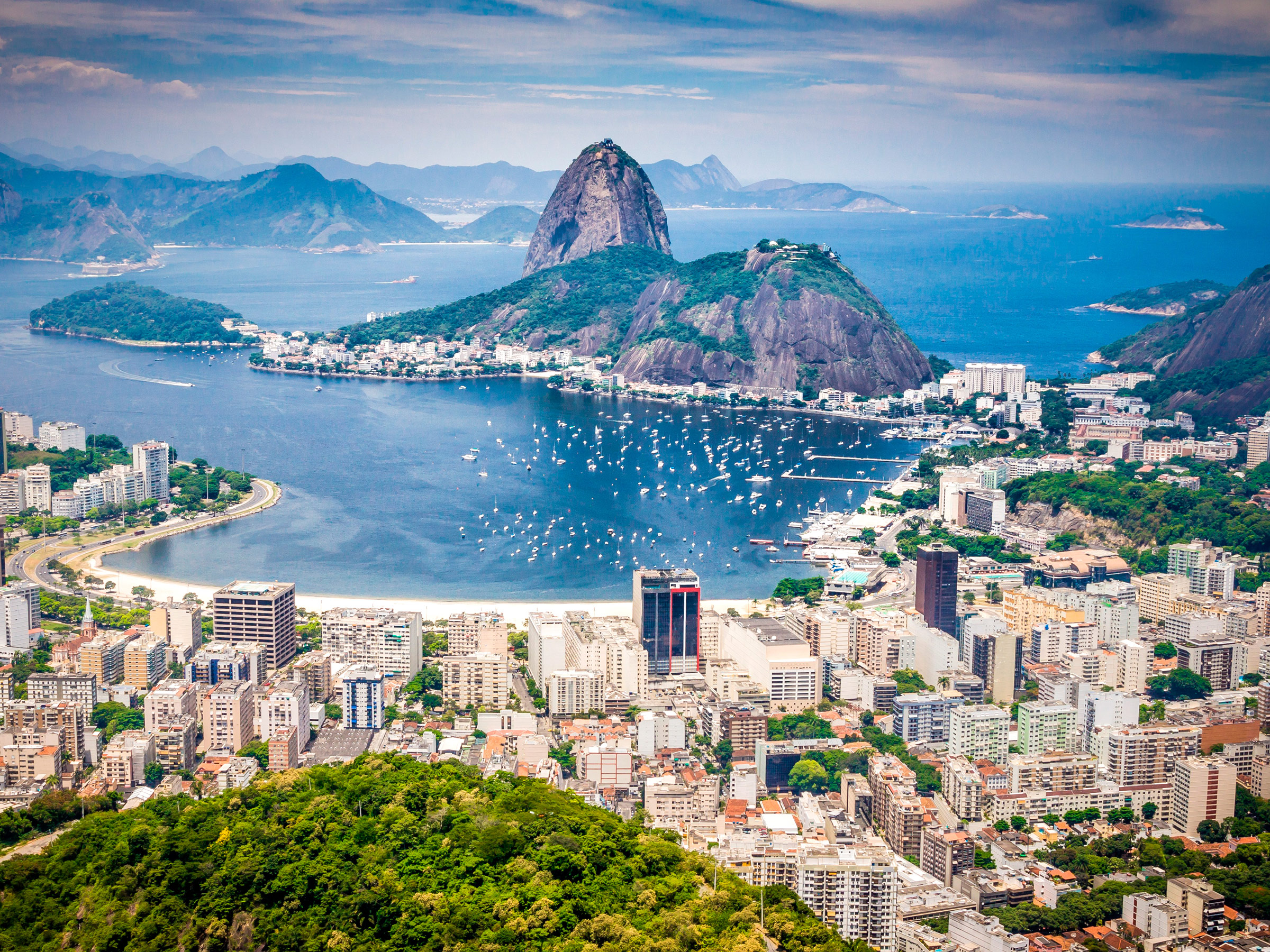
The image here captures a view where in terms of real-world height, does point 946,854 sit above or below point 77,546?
below

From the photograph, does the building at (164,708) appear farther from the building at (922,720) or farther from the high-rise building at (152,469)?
the high-rise building at (152,469)

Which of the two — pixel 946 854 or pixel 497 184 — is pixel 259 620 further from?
pixel 497 184

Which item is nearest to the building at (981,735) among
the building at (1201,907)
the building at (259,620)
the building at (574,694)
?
Answer: the building at (1201,907)

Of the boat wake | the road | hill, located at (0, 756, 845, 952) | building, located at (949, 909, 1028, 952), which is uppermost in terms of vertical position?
the boat wake

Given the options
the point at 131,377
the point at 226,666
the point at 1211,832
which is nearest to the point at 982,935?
the point at 1211,832

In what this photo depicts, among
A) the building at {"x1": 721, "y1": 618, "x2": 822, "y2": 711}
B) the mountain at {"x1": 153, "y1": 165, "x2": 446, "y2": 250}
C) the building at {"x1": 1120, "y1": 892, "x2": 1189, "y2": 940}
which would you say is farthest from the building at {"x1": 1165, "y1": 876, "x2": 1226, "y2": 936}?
the mountain at {"x1": 153, "y1": 165, "x2": 446, "y2": 250}

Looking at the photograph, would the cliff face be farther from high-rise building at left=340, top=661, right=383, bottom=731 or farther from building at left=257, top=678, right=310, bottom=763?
building at left=257, top=678, right=310, bottom=763

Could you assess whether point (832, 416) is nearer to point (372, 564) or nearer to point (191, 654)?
point (372, 564)

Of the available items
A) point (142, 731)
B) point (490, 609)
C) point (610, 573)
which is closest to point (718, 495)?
point (610, 573)
